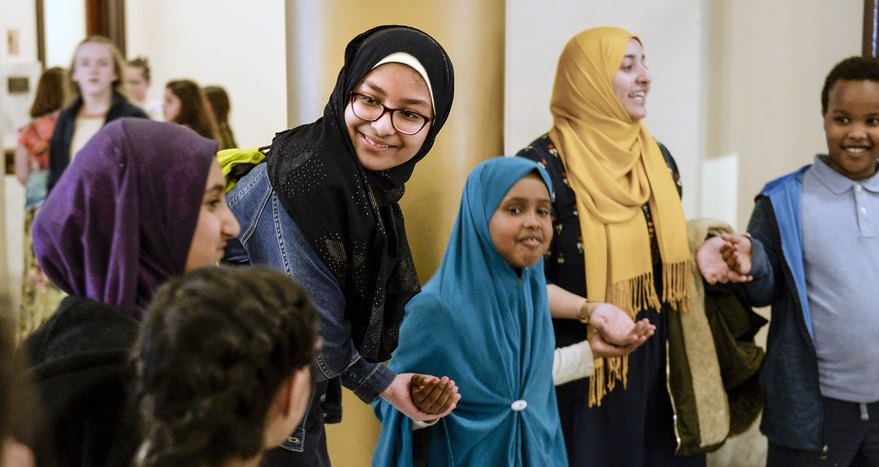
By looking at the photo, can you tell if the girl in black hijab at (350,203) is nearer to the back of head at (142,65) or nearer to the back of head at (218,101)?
the back of head at (218,101)

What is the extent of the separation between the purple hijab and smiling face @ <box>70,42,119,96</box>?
328 centimetres

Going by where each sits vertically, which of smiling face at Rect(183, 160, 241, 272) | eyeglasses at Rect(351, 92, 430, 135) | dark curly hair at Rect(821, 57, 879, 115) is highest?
dark curly hair at Rect(821, 57, 879, 115)

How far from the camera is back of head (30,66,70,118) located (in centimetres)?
506

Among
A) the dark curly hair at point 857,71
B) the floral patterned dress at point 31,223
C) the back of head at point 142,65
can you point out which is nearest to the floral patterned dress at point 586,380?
the dark curly hair at point 857,71

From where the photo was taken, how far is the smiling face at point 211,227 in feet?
5.98

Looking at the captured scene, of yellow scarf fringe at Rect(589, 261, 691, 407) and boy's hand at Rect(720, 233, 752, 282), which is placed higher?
boy's hand at Rect(720, 233, 752, 282)

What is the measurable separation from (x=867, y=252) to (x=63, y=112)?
352 centimetres

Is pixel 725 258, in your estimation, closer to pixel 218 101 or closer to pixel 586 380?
pixel 586 380

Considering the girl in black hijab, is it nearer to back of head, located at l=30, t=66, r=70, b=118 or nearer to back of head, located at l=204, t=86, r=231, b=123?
back of head, located at l=30, t=66, r=70, b=118

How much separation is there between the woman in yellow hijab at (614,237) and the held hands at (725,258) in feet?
0.23

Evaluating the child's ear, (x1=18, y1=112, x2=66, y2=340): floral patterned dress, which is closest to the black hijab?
the child's ear

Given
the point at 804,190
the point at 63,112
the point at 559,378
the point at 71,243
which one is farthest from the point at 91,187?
the point at 63,112

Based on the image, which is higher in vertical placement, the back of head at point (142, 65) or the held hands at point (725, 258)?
the back of head at point (142, 65)

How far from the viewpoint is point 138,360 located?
139 centimetres
